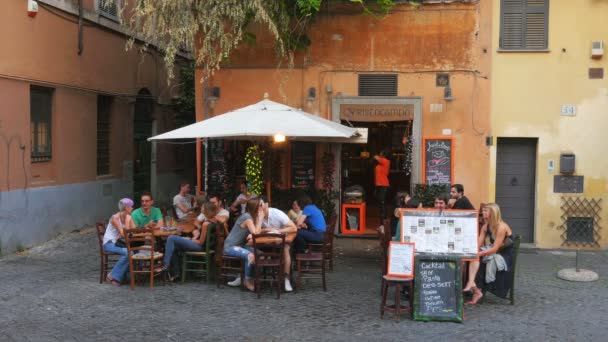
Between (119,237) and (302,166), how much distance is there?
460cm

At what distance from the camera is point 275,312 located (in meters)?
7.28

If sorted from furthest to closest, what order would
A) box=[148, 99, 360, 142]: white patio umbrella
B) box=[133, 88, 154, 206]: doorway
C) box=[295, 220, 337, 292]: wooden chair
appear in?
box=[133, 88, 154, 206]: doorway, box=[148, 99, 360, 142]: white patio umbrella, box=[295, 220, 337, 292]: wooden chair

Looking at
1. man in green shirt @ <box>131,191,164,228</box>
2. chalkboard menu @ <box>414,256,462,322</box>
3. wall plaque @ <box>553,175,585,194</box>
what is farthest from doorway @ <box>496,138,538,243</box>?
man in green shirt @ <box>131,191,164,228</box>

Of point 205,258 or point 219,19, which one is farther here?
point 219,19

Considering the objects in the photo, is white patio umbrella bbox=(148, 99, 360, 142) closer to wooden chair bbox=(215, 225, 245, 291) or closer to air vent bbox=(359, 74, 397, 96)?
wooden chair bbox=(215, 225, 245, 291)

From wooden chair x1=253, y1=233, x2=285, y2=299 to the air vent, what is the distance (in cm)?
484

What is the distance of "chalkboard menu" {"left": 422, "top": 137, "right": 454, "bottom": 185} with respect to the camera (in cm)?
1183

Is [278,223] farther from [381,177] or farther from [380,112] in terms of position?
[381,177]

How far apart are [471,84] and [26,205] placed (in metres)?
8.58

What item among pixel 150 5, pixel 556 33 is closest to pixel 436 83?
pixel 556 33

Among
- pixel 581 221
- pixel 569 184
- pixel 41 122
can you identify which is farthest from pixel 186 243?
pixel 581 221

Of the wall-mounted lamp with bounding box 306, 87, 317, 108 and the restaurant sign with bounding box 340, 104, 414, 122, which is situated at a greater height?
the wall-mounted lamp with bounding box 306, 87, 317, 108

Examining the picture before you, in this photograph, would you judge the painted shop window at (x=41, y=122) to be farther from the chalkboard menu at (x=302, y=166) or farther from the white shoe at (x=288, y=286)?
the white shoe at (x=288, y=286)

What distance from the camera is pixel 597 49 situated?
11461 millimetres
